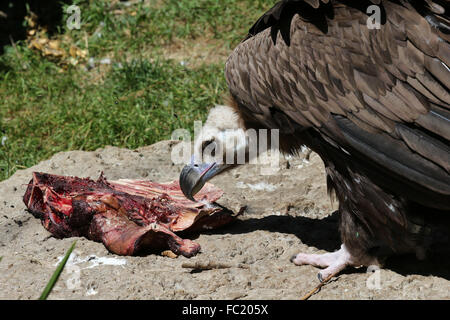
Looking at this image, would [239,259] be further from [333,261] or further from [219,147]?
[219,147]

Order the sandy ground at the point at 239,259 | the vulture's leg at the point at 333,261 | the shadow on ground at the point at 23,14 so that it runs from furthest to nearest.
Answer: the shadow on ground at the point at 23,14 < the vulture's leg at the point at 333,261 < the sandy ground at the point at 239,259

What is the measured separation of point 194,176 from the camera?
13.1 feet

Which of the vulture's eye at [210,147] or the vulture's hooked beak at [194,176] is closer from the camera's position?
the vulture's hooked beak at [194,176]

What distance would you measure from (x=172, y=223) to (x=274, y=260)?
693 millimetres

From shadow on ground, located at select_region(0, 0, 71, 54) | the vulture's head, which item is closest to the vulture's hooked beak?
the vulture's head

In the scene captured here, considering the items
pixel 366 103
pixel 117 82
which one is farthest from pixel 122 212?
pixel 117 82

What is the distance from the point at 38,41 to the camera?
7758 millimetres

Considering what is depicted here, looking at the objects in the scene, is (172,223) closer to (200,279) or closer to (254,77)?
(200,279)

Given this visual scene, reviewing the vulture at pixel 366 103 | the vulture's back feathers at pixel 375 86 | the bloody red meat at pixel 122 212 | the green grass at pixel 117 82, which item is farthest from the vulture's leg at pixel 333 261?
the green grass at pixel 117 82

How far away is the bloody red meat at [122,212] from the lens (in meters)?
3.73

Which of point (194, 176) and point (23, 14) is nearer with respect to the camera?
point (194, 176)

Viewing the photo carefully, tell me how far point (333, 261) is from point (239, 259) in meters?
0.52

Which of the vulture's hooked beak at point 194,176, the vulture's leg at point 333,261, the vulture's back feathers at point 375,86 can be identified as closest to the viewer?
the vulture's back feathers at point 375,86

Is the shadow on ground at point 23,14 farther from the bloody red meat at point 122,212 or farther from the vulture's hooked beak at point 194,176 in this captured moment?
the vulture's hooked beak at point 194,176
